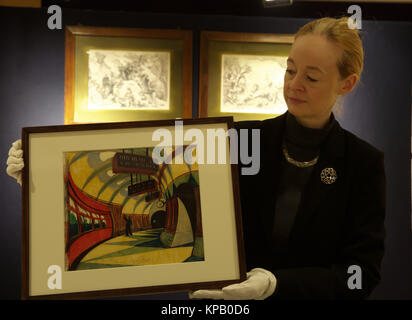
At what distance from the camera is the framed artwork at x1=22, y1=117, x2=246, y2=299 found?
1.03 metres

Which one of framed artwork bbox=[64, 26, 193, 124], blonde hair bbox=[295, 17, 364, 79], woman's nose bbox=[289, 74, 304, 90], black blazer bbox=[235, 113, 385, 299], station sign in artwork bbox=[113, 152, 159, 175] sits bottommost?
black blazer bbox=[235, 113, 385, 299]

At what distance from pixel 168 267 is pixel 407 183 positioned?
6.17 feet

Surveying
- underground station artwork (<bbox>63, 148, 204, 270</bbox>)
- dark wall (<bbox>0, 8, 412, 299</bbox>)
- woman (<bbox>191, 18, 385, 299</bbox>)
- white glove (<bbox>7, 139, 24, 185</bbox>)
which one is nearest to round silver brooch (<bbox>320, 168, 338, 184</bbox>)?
woman (<bbox>191, 18, 385, 299</bbox>)

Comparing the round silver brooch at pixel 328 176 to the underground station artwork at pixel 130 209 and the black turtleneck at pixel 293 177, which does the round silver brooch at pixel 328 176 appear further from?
the underground station artwork at pixel 130 209

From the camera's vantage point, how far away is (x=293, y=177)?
3.90ft

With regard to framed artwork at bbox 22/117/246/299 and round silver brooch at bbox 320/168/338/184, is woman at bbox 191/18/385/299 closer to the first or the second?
round silver brooch at bbox 320/168/338/184

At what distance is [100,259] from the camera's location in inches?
41.3

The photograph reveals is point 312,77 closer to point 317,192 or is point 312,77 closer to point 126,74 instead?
point 317,192

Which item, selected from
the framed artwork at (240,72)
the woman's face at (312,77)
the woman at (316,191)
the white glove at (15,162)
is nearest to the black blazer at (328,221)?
the woman at (316,191)

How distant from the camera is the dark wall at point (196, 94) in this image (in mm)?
2256

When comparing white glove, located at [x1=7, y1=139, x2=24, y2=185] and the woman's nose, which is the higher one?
the woman's nose

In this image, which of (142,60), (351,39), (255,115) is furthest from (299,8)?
(351,39)

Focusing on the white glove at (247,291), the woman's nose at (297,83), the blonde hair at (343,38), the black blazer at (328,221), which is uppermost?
the blonde hair at (343,38)

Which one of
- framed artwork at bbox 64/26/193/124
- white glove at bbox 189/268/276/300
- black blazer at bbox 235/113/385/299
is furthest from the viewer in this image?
framed artwork at bbox 64/26/193/124
